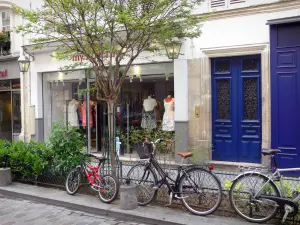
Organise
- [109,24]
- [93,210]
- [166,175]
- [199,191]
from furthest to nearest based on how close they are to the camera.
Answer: [109,24] < [93,210] < [166,175] < [199,191]

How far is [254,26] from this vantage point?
346 inches

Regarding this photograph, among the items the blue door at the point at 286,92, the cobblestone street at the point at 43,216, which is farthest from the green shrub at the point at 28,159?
the blue door at the point at 286,92

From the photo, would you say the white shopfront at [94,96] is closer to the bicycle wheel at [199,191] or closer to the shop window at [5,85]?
the shop window at [5,85]

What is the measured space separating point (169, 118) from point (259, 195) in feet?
17.9

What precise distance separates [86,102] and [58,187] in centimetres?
519

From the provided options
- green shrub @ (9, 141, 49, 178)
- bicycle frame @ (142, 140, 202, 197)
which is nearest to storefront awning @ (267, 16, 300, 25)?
bicycle frame @ (142, 140, 202, 197)

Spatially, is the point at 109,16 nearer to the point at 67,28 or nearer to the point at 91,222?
the point at 67,28

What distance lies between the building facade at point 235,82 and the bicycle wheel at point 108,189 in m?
3.52

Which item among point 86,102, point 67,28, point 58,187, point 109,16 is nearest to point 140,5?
point 109,16

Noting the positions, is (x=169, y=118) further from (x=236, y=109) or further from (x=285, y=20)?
(x=285, y=20)

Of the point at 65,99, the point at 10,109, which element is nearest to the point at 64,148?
the point at 65,99

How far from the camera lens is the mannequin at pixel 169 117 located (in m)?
10.3

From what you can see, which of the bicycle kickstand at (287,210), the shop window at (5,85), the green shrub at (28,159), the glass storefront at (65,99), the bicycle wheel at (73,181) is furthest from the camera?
the shop window at (5,85)

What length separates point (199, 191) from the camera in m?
5.74
